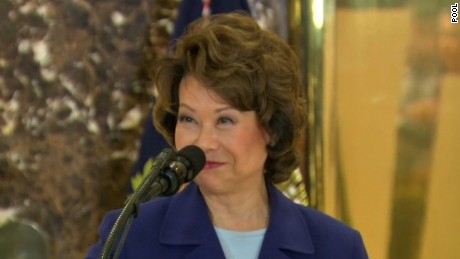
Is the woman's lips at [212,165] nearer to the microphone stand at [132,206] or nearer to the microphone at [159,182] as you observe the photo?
the microphone at [159,182]

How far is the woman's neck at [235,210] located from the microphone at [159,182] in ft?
1.70

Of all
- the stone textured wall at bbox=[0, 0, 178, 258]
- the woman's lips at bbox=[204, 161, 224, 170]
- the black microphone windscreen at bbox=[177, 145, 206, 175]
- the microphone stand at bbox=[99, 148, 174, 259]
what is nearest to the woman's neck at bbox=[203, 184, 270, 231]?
the woman's lips at bbox=[204, 161, 224, 170]

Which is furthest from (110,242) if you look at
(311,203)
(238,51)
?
(311,203)

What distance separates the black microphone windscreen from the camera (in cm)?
141

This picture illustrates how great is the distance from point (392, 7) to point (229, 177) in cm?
153

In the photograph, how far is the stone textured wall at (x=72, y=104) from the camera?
2.90 m

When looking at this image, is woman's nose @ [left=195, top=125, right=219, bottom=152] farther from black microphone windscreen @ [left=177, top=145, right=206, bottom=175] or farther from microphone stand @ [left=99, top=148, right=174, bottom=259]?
microphone stand @ [left=99, top=148, right=174, bottom=259]

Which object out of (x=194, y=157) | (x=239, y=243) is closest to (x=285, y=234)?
(x=239, y=243)

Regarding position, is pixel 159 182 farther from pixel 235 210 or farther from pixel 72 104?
pixel 72 104

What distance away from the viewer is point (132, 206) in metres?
1.27

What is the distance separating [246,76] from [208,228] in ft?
1.24

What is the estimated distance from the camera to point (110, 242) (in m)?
1.24

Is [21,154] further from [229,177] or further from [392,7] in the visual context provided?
[392,7]

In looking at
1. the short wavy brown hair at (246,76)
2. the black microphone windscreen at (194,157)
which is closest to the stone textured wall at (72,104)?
the short wavy brown hair at (246,76)
